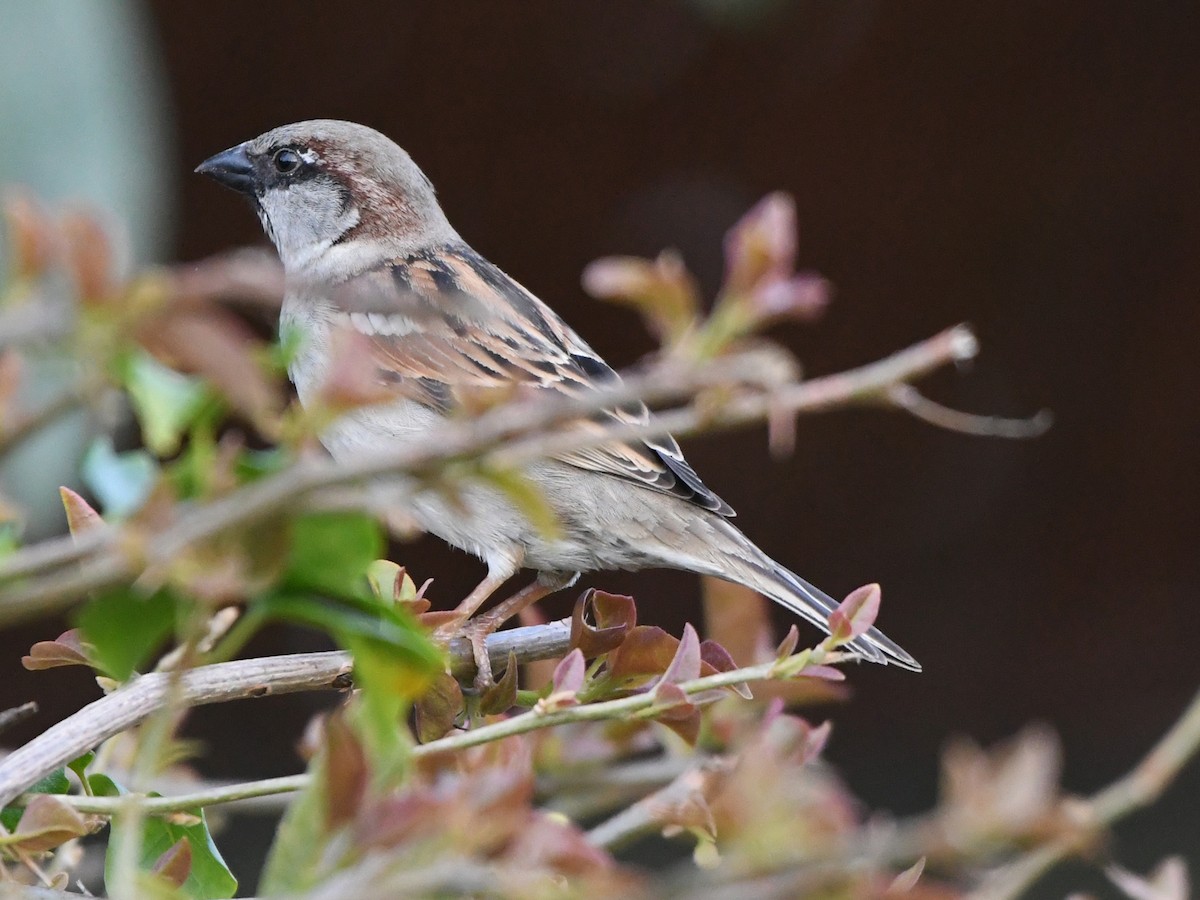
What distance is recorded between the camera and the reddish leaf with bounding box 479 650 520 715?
895 millimetres

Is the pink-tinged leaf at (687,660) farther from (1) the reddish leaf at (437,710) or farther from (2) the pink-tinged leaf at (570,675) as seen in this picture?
(1) the reddish leaf at (437,710)

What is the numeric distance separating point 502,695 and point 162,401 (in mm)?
461

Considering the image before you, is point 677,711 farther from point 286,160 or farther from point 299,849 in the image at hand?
point 286,160

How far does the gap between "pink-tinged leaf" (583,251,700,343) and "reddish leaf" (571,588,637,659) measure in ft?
1.38

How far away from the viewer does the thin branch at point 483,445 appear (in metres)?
0.42

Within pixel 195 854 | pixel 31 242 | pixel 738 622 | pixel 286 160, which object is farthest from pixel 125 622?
pixel 286 160

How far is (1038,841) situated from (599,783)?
0.50 metres

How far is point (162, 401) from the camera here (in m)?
0.48

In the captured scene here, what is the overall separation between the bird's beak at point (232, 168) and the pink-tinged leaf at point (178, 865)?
5.24 feet

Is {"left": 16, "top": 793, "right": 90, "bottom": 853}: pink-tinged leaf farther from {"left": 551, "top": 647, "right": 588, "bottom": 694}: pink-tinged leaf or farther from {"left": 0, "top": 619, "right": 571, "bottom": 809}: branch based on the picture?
{"left": 551, "top": 647, "right": 588, "bottom": 694}: pink-tinged leaf

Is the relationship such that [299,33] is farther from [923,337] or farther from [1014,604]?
[1014,604]

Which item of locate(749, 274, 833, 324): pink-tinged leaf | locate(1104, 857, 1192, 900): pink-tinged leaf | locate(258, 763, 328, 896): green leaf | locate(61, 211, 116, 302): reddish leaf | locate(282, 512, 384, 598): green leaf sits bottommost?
locate(1104, 857, 1192, 900): pink-tinged leaf

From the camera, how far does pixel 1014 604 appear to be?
3498 millimetres

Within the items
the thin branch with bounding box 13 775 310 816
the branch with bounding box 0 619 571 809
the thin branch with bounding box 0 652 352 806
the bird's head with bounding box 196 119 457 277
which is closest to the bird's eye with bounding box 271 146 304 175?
the bird's head with bounding box 196 119 457 277
